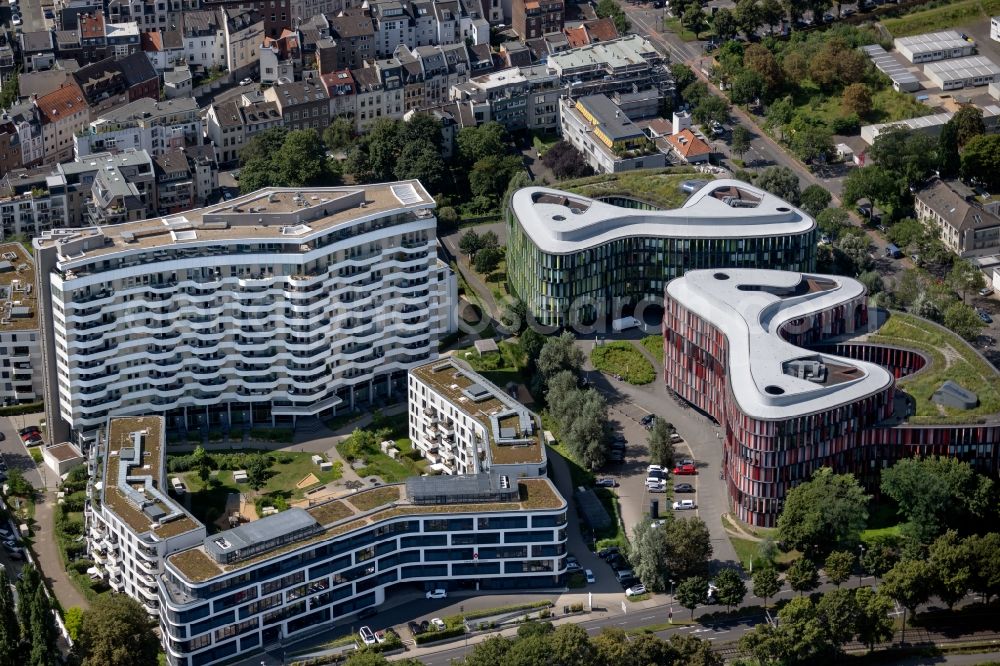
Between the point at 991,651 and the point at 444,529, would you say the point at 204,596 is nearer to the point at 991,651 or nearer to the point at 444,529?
the point at 444,529

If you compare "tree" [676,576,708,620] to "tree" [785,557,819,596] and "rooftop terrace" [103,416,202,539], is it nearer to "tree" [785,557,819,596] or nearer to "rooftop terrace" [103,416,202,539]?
"tree" [785,557,819,596]

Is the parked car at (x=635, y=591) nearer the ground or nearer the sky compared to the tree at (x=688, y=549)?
nearer the ground

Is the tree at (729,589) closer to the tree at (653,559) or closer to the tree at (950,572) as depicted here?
the tree at (653,559)

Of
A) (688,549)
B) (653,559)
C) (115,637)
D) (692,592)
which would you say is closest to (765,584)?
Answer: (692,592)

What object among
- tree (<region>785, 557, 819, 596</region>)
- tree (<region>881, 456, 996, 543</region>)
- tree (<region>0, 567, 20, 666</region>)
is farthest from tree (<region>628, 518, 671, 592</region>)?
tree (<region>0, 567, 20, 666</region>)

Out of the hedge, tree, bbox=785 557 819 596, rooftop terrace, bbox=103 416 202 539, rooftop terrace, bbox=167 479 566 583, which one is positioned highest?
rooftop terrace, bbox=103 416 202 539

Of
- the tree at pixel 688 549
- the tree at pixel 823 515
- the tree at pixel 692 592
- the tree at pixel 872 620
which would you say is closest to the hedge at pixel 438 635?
the tree at pixel 692 592

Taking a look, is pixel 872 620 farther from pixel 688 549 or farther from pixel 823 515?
pixel 688 549
